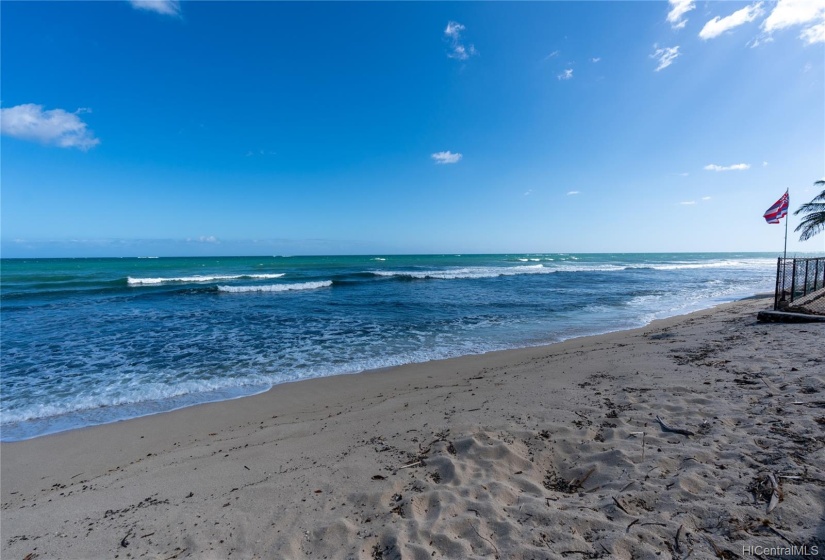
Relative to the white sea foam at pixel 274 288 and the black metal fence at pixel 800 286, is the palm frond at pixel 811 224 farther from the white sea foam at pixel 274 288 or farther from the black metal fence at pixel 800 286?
the white sea foam at pixel 274 288

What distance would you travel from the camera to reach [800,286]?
11.0 m

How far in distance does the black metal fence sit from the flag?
6.30ft

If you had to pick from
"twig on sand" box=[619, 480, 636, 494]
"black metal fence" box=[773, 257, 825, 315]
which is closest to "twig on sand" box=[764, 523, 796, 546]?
"twig on sand" box=[619, 480, 636, 494]

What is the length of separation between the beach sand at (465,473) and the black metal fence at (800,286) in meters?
4.36

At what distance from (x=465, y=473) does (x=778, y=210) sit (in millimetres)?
16427

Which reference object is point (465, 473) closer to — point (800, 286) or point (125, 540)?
point (125, 540)

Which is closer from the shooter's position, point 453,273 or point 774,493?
point 774,493

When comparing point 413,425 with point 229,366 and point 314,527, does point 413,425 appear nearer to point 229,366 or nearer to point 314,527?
point 314,527

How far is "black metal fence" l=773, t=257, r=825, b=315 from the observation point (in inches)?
361

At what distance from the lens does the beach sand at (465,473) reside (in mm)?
2480

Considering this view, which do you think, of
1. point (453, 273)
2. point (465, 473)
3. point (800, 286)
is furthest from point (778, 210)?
point (453, 273)

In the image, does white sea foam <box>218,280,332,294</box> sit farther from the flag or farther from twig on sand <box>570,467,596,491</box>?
the flag

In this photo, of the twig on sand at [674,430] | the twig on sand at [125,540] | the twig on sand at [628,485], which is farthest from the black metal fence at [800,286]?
the twig on sand at [125,540]

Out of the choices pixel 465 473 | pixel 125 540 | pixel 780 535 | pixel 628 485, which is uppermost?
pixel 780 535
